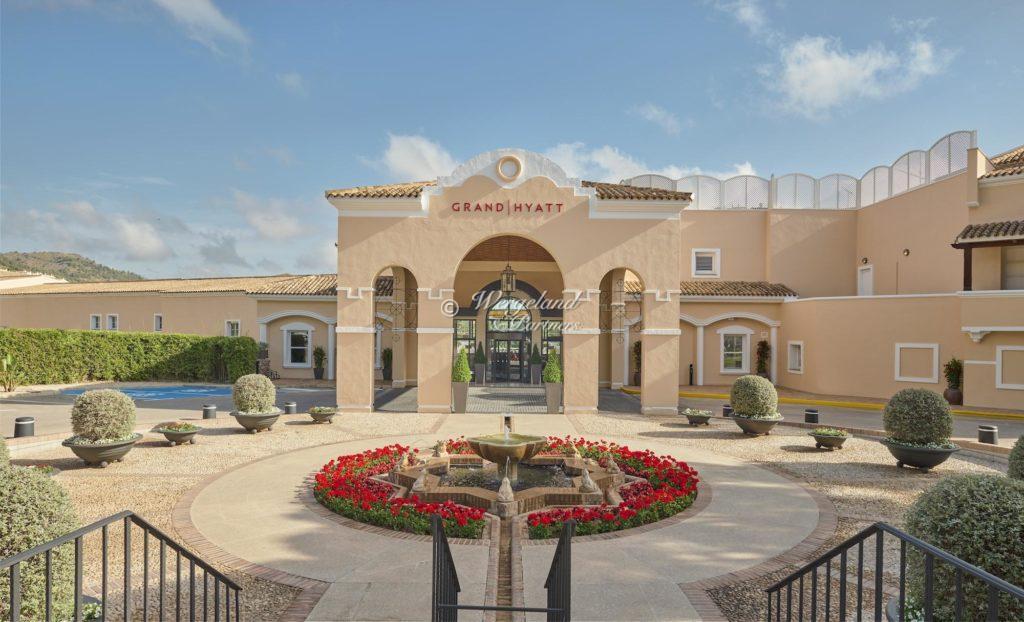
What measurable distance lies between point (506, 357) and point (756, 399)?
13.9 metres

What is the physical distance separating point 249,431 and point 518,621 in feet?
38.0

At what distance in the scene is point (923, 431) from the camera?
35.8 ft

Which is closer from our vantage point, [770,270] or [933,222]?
[933,222]

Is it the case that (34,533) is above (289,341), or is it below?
below

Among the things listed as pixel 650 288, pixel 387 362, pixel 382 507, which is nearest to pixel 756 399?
pixel 650 288

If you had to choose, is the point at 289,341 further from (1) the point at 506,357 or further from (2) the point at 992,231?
(2) the point at 992,231

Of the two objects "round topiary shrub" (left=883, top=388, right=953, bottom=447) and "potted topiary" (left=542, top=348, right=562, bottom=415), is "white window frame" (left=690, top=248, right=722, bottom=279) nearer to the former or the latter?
"potted topiary" (left=542, top=348, right=562, bottom=415)

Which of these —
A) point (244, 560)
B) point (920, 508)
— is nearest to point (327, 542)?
point (244, 560)

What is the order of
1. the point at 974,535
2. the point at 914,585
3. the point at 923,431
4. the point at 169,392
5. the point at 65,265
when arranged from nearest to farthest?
the point at 974,535, the point at 914,585, the point at 923,431, the point at 169,392, the point at 65,265

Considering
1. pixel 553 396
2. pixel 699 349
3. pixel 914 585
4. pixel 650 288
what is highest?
pixel 650 288

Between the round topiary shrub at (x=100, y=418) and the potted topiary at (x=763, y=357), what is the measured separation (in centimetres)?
2464

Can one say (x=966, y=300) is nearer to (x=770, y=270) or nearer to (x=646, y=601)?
(x=770, y=270)

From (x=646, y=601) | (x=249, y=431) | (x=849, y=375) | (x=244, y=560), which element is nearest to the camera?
(x=646, y=601)

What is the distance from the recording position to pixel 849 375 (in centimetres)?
2216
